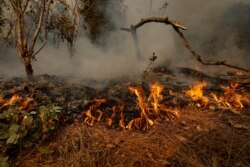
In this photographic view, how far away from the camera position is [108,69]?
6.77 metres

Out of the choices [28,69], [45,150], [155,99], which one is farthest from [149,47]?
[45,150]

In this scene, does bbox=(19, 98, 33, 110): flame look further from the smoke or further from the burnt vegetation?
the smoke

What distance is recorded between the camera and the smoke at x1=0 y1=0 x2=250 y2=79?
297 inches

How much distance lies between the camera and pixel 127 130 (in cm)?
288

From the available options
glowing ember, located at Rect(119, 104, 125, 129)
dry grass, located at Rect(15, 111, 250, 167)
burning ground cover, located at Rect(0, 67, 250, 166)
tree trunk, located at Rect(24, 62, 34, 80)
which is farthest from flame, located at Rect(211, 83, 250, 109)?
tree trunk, located at Rect(24, 62, 34, 80)

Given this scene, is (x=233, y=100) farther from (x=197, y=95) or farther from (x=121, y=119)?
(x=121, y=119)

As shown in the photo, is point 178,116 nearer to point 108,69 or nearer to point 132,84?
point 132,84

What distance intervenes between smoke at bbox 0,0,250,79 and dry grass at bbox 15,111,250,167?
336 cm

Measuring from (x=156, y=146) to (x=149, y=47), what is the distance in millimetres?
7567

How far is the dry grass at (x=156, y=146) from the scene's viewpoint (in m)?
2.33

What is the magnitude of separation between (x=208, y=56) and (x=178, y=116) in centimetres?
952

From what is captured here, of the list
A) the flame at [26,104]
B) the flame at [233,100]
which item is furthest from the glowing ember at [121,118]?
the flame at [233,100]

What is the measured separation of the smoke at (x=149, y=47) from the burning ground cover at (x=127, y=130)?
268 cm

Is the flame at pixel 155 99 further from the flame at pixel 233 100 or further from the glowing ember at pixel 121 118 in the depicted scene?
the flame at pixel 233 100
